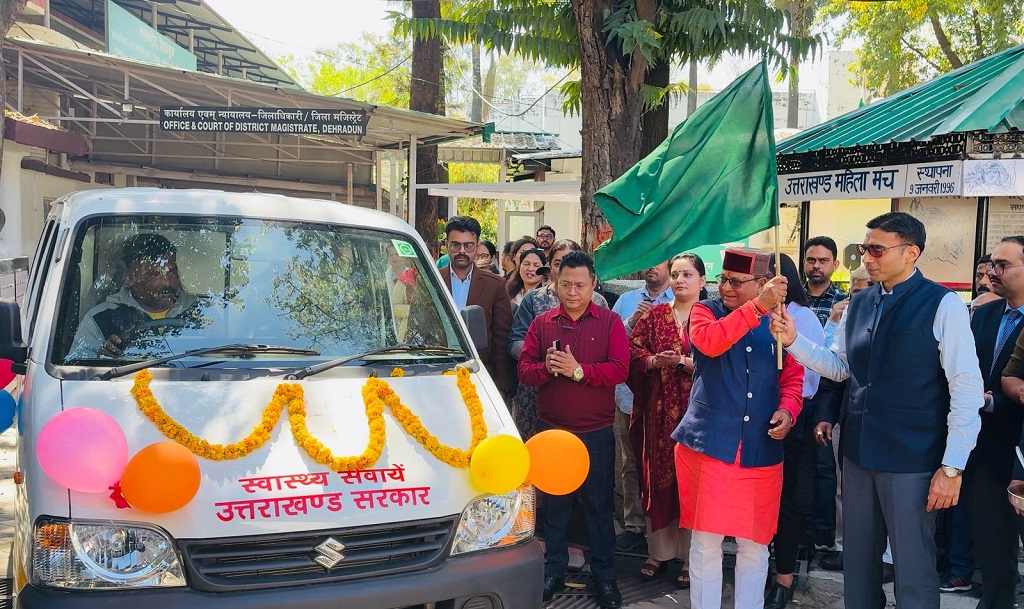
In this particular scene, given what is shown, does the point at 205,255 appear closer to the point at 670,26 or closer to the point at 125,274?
the point at 125,274

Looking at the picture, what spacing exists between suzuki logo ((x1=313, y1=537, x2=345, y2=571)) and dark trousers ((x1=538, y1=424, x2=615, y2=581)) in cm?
226

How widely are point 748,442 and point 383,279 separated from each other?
1.94 metres

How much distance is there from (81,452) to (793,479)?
3766 millimetres

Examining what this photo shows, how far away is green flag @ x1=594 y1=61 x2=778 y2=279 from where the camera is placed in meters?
4.63

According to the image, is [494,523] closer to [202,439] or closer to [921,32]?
[202,439]

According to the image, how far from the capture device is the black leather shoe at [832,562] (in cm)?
587

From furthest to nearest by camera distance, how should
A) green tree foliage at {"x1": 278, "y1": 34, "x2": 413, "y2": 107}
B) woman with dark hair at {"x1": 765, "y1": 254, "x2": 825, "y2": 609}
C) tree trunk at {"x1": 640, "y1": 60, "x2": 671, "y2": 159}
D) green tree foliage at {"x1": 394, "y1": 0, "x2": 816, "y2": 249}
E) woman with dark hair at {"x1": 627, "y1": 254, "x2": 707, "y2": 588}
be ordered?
green tree foliage at {"x1": 278, "y1": 34, "x2": 413, "y2": 107}, tree trunk at {"x1": 640, "y1": 60, "x2": 671, "y2": 159}, green tree foliage at {"x1": 394, "y1": 0, "x2": 816, "y2": 249}, woman with dark hair at {"x1": 627, "y1": 254, "x2": 707, "y2": 588}, woman with dark hair at {"x1": 765, "y1": 254, "x2": 825, "y2": 609}

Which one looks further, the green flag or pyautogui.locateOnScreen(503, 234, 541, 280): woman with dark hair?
pyautogui.locateOnScreen(503, 234, 541, 280): woman with dark hair

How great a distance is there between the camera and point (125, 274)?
13.1ft

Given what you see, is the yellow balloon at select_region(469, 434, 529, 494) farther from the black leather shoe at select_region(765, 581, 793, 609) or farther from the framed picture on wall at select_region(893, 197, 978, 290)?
the framed picture on wall at select_region(893, 197, 978, 290)

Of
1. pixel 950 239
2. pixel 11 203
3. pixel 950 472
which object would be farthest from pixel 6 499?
pixel 11 203

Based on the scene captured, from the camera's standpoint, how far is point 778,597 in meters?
5.17

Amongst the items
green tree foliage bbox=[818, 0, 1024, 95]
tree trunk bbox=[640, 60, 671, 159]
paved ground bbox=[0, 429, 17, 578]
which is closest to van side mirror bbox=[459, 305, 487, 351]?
paved ground bbox=[0, 429, 17, 578]

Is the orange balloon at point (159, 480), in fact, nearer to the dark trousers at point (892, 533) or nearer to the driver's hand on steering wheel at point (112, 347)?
the driver's hand on steering wheel at point (112, 347)
